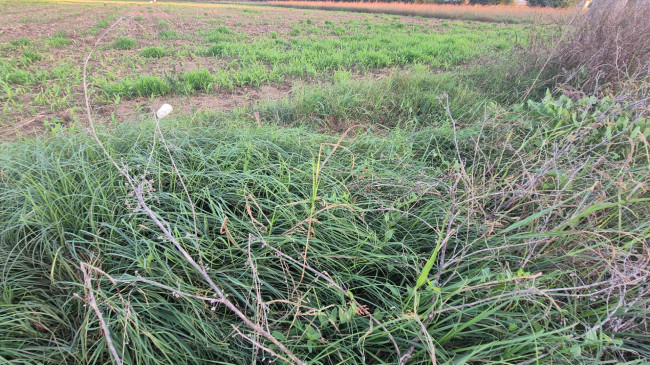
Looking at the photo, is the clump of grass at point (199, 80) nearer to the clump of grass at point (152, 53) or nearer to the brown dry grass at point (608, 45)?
the clump of grass at point (152, 53)

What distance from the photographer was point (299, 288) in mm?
1308

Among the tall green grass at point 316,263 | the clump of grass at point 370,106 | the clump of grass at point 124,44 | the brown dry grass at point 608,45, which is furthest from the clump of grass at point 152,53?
the brown dry grass at point 608,45

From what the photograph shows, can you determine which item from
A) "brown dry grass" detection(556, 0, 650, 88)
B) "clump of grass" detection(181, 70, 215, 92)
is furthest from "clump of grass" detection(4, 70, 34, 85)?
"brown dry grass" detection(556, 0, 650, 88)

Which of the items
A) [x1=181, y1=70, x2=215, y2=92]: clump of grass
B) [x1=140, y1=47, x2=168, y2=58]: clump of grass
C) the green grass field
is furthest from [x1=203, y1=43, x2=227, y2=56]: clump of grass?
the green grass field

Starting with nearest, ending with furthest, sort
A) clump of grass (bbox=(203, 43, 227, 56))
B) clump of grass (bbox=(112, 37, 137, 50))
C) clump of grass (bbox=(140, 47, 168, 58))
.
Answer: clump of grass (bbox=(140, 47, 168, 58)), clump of grass (bbox=(203, 43, 227, 56)), clump of grass (bbox=(112, 37, 137, 50))

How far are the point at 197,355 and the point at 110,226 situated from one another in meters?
0.75

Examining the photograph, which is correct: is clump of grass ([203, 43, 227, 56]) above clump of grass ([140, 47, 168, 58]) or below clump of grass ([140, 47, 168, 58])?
above

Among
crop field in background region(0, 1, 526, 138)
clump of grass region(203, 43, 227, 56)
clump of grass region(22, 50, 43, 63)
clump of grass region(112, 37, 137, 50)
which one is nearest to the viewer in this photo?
crop field in background region(0, 1, 526, 138)

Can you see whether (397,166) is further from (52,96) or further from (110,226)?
(52,96)

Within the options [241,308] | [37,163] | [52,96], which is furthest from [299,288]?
[52,96]

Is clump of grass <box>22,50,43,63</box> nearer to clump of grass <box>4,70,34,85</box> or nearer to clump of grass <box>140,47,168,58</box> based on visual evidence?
clump of grass <box>4,70,34,85</box>

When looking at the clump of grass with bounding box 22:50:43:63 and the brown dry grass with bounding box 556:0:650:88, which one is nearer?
the brown dry grass with bounding box 556:0:650:88

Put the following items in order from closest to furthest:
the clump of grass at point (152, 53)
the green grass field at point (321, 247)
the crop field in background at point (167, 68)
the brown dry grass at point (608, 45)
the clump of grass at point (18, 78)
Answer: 1. the green grass field at point (321, 247)
2. the brown dry grass at point (608, 45)
3. the crop field in background at point (167, 68)
4. the clump of grass at point (18, 78)
5. the clump of grass at point (152, 53)

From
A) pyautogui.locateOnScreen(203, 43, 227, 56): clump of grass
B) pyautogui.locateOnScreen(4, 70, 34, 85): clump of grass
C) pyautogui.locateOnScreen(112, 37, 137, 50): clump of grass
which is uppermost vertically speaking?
pyautogui.locateOnScreen(203, 43, 227, 56): clump of grass
